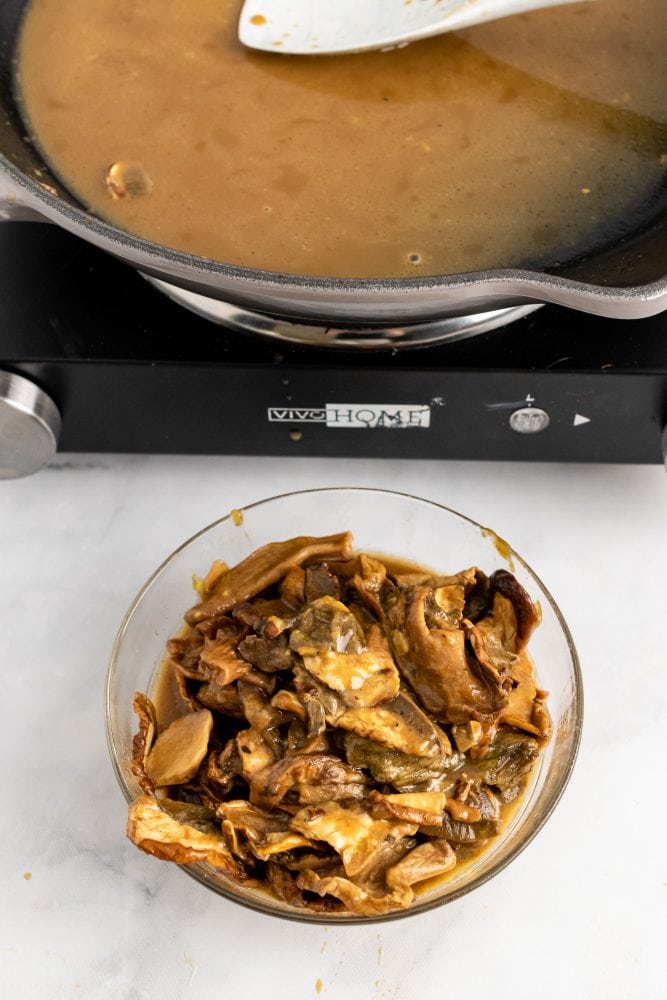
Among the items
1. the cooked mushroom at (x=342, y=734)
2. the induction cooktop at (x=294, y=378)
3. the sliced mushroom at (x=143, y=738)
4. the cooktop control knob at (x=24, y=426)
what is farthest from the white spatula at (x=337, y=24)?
the sliced mushroom at (x=143, y=738)

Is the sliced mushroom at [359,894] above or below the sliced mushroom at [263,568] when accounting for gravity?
below

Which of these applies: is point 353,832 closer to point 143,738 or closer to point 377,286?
point 143,738

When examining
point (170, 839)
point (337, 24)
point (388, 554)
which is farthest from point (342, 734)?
point (337, 24)

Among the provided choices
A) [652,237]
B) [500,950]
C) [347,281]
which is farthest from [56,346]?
[500,950]

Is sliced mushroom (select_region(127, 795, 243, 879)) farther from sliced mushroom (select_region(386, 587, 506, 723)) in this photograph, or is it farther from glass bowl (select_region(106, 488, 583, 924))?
sliced mushroom (select_region(386, 587, 506, 723))

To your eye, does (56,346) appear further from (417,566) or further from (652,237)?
(652,237)

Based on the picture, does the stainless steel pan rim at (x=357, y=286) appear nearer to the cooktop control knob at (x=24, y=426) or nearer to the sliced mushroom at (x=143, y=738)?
the cooktop control knob at (x=24, y=426)

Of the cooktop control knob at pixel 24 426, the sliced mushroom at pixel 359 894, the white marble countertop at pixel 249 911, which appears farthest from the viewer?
the cooktop control knob at pixel 24 426

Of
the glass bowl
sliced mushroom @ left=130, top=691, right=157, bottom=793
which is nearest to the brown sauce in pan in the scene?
the glass bowl
